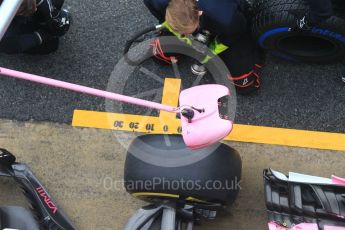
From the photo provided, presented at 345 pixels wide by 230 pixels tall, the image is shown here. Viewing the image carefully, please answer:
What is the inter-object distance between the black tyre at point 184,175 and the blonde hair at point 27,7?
800mm

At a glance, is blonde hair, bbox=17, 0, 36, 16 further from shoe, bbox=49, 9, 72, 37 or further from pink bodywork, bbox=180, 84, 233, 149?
pink bodywork, bbox=180, 84, 233, 149

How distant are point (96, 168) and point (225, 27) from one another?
0.94m

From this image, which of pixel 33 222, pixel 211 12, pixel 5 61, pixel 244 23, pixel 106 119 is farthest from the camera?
pixel 5 61

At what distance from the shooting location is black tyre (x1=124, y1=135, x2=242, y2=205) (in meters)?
2.02

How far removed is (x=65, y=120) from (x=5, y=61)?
1.73 feet

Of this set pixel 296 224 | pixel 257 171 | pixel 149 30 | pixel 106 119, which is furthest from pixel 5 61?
pixel 296 224

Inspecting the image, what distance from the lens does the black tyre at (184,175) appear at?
2020 mm

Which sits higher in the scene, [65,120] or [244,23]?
[244,23]

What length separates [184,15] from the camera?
7.11ft

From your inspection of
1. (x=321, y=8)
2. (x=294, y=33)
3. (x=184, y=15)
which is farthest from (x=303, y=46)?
(x=184, y=15)

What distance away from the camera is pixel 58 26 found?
2.59 m

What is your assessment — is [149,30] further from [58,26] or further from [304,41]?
[304,41]

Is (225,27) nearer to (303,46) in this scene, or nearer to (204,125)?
(303,46)

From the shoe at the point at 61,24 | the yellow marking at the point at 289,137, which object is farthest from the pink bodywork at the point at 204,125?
the shoe at the point at 61,24
